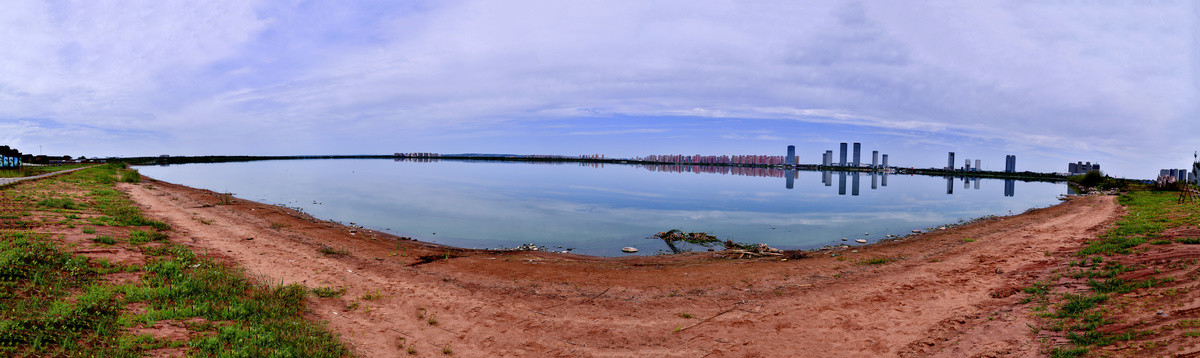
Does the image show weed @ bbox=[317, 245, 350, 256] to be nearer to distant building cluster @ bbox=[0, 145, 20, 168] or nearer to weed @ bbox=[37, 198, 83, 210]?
weed @ bbox=[37, 198, 83, 210]

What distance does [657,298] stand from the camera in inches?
424

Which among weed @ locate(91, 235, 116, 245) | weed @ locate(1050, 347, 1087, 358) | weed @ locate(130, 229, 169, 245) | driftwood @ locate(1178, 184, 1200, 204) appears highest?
driftwood @ locate(1178, 184, 1200, 204)

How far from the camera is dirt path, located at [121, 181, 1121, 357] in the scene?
26.3ft

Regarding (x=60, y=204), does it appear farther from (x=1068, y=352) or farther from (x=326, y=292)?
(x=1068, y=352)

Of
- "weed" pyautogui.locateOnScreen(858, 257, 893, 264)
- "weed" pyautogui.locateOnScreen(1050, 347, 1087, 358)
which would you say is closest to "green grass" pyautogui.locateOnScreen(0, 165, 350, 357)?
"weed" pyautogui.locateOnScreen(1050, 347, 1087, 358)

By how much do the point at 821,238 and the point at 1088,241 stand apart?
945 cm

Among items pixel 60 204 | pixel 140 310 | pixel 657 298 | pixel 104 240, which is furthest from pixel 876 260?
pixel 60 204

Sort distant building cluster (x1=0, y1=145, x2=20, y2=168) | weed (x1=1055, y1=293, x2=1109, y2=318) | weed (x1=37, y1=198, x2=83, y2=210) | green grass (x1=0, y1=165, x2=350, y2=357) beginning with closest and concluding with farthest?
green grass (x1=0, y1=165, x2=350, y2=357)
weed (x1=1055, y1=293, x2=1109, y2=318)
weed (x1=37, y1=198, x2=83, y2=210)
distant building cluster (x1=0, y1=145, x2=20, y2=168)

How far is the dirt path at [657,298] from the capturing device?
8031mm

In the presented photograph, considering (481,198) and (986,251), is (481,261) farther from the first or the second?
(481,198)

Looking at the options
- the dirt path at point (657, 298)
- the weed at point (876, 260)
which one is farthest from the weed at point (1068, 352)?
the weed at point (876, 260)

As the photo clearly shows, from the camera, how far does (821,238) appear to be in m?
23.2

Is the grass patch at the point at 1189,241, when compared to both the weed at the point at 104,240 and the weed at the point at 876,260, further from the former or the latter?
the weed at the point at 104,240

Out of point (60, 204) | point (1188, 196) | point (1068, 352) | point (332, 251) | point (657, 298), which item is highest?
point (1188, 196)
